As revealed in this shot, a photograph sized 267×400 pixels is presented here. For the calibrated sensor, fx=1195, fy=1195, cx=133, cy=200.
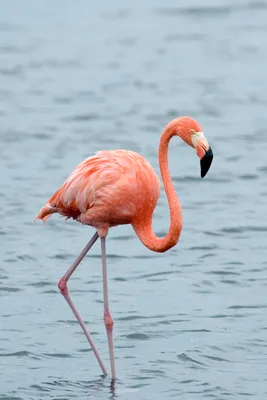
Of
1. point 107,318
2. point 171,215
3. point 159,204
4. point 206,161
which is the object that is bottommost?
point 159,204

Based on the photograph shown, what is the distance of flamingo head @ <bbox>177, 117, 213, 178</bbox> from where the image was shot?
258 inches

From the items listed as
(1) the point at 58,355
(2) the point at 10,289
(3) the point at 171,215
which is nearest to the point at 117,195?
(3) the point at 171,215

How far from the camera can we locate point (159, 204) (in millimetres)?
10828

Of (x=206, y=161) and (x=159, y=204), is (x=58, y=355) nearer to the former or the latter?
(x=206, y=161)

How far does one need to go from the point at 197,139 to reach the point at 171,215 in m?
0.48

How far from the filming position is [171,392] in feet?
22.8

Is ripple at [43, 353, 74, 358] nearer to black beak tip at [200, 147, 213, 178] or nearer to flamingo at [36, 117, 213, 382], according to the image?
flamingo at [36, 117, 213, 382]

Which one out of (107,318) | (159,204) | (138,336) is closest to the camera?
(107,318)

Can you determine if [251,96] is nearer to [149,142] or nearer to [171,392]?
[149,142]

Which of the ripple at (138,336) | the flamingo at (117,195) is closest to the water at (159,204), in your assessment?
the ripple at (138,336)

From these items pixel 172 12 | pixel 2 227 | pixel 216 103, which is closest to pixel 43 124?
pixel 216 103

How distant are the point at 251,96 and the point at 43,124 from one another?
269 centimetres

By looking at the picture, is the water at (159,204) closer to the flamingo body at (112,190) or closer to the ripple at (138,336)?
the ripple at (138,336)

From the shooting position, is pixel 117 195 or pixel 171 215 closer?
pixel 171 215
